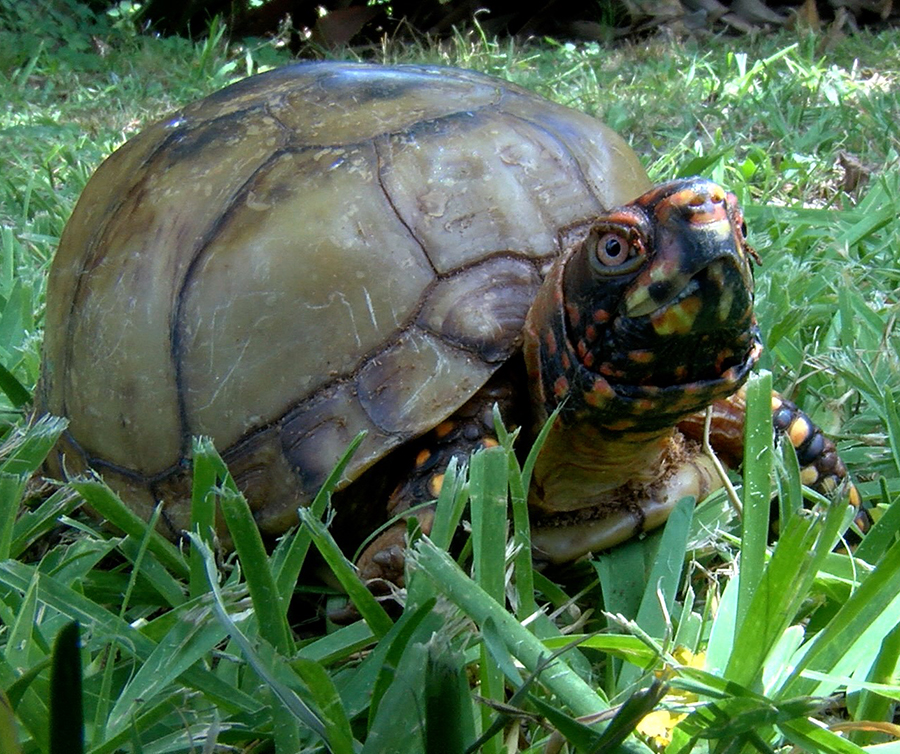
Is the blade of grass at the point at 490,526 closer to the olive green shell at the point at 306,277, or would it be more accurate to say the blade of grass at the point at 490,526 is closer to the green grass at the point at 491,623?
the green grass at the point at 491,623

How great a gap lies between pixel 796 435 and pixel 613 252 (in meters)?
0.47

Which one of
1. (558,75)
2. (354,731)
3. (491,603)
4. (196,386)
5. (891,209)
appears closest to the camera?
(491,603)

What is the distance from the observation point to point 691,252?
34.0 inches

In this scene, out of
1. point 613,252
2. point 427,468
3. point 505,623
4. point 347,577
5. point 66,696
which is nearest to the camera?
point 66,696

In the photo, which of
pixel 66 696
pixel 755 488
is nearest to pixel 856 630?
pixel 755 488

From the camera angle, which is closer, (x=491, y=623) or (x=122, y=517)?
(x=491, y=623)

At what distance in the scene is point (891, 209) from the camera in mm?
1999

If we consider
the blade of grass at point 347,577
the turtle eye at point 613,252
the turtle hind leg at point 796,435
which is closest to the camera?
the blade of grass at point 347,577

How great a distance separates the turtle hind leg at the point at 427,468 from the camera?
1.06m

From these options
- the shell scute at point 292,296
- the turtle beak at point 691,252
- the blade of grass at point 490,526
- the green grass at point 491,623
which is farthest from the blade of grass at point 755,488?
the shell scute at point 292,296

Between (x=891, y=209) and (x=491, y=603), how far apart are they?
68.3 inches

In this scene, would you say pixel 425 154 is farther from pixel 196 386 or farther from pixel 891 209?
pixel 891 209

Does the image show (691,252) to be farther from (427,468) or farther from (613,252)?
(427,468)

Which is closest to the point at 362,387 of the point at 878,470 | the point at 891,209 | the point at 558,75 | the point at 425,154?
the point at 425,154
